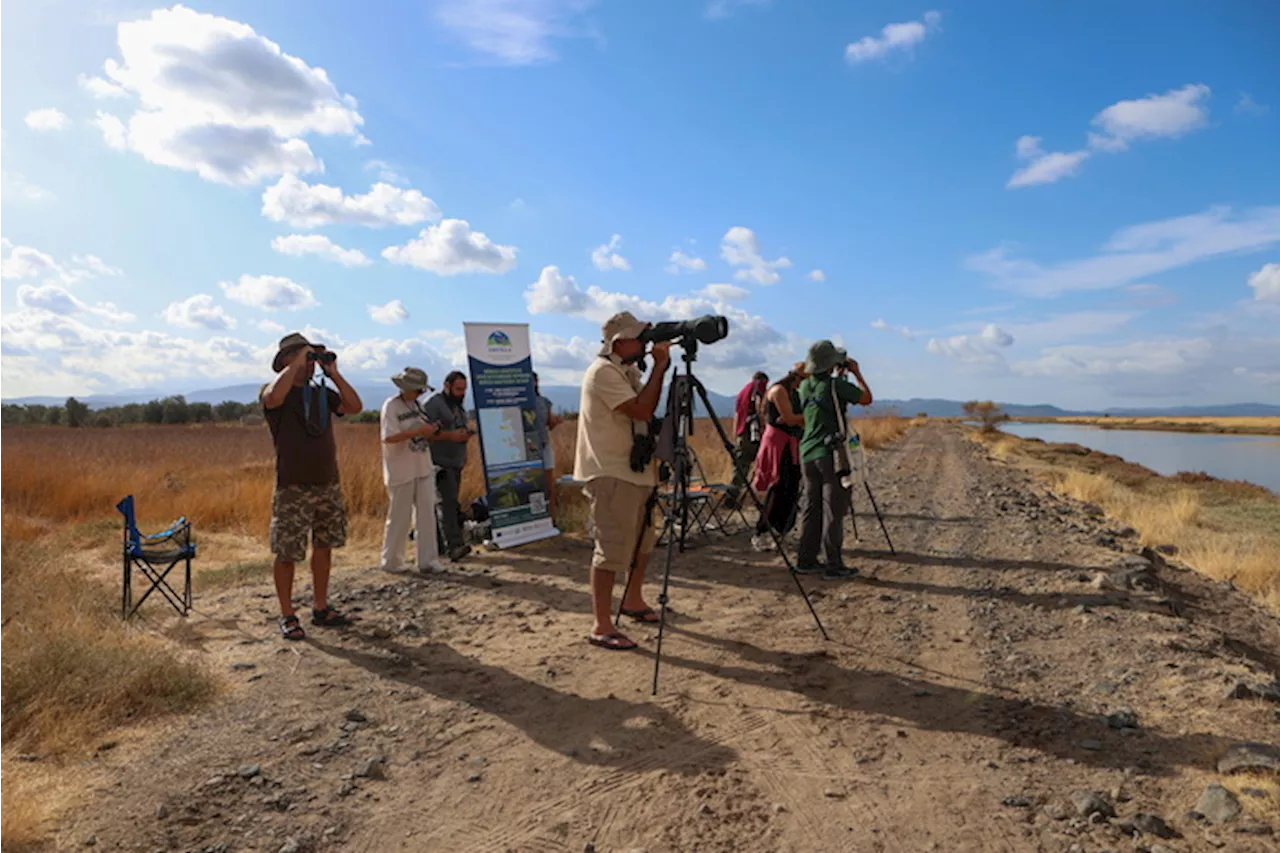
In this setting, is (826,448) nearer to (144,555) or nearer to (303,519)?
(303,519)

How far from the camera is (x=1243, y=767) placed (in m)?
2.69

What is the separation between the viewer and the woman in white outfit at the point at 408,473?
20.8 feet

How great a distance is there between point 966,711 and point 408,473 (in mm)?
4727

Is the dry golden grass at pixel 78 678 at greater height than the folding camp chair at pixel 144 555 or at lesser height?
lesser

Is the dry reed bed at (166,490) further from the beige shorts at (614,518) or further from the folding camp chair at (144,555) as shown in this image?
the beige shorts at (614,518)

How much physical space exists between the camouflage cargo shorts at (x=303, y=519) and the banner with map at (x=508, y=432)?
2.90 m

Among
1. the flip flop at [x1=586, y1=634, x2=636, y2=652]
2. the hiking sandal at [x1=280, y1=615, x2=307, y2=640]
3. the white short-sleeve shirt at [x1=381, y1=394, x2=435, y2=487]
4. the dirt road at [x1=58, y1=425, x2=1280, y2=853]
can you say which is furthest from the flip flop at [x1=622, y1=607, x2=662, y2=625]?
the white short-sleeve shirt at [x1=381, y1=394, x2=435, y2=487]

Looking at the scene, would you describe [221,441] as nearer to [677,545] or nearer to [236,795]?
[677,545]

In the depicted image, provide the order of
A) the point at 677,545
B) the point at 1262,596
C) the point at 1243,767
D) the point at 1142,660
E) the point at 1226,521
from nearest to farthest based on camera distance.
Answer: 1. the point at 1243,767
2. the point at 1142,660
3. the point at 1262,596
4. the point at 677,545
5. the point at 1226,521

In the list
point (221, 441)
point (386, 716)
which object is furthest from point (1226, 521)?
point (221, 441)

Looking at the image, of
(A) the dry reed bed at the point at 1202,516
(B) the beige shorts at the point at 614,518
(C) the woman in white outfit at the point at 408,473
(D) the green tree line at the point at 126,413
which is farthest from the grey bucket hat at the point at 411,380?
(D) the green tree line at the point at 126,413

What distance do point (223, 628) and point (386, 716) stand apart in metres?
2.18

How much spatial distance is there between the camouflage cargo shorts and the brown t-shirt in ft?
0.21

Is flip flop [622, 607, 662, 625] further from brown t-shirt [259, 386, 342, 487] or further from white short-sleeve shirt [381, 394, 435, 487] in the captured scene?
white short-sleeve shirt [381, 394, 435, 487]
